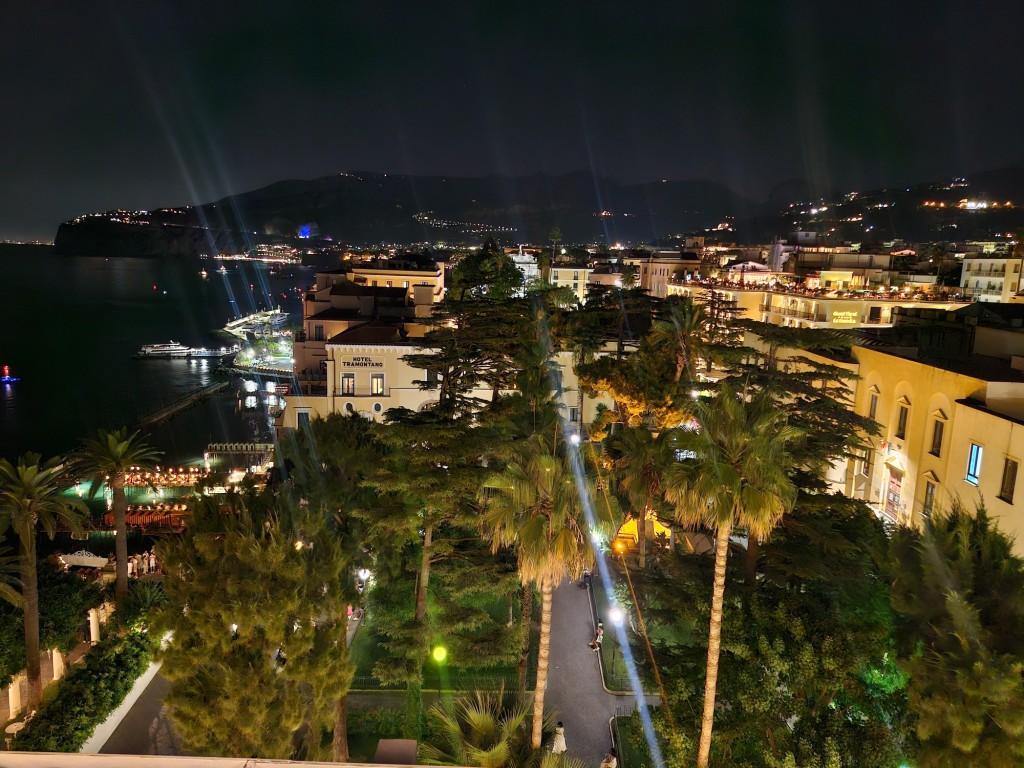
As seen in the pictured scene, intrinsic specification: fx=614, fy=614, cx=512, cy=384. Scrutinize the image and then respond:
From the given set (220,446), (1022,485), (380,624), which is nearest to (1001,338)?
(1022,485)

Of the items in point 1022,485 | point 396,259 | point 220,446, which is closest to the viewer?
point 1022,485

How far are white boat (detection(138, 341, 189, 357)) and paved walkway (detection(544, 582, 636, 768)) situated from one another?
72214 mm

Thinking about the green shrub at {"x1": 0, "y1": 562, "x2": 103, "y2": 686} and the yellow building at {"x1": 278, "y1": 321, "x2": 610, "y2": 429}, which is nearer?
the green shrub at {"x1": 0, "y1": 562, "x2": 103, "y2": 686}

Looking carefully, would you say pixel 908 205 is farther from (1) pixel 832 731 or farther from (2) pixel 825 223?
(1) pixel 832 731

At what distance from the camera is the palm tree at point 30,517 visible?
11.6 m

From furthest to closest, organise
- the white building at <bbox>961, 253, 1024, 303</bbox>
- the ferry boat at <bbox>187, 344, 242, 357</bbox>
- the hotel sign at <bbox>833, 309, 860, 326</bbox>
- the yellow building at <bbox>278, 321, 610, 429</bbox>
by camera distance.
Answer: the ferry boat at <bbox>187, 344, 242, 357</bbox>, the white building at <bbox>961, 253, 1024, 303</bbox>, the hotel sign at <bbox>833, 309, 860, 326</bbox>, the yellow building at <bbox>278, 321, 610, 429</bbox>

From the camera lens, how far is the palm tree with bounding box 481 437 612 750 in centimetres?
836

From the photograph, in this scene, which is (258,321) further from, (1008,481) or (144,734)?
(1008,481)

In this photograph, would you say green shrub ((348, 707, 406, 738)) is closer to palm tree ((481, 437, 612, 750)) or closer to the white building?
palm tree ((481, 437, 612, 750))

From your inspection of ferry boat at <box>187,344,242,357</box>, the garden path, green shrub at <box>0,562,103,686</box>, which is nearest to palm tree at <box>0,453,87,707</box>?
green shrub at <box>0,562,103,686</box>

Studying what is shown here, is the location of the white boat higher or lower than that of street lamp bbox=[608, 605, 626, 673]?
higher

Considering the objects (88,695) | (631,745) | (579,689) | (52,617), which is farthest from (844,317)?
(52,617)

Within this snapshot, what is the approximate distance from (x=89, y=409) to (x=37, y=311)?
242 feet

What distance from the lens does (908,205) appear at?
127m
